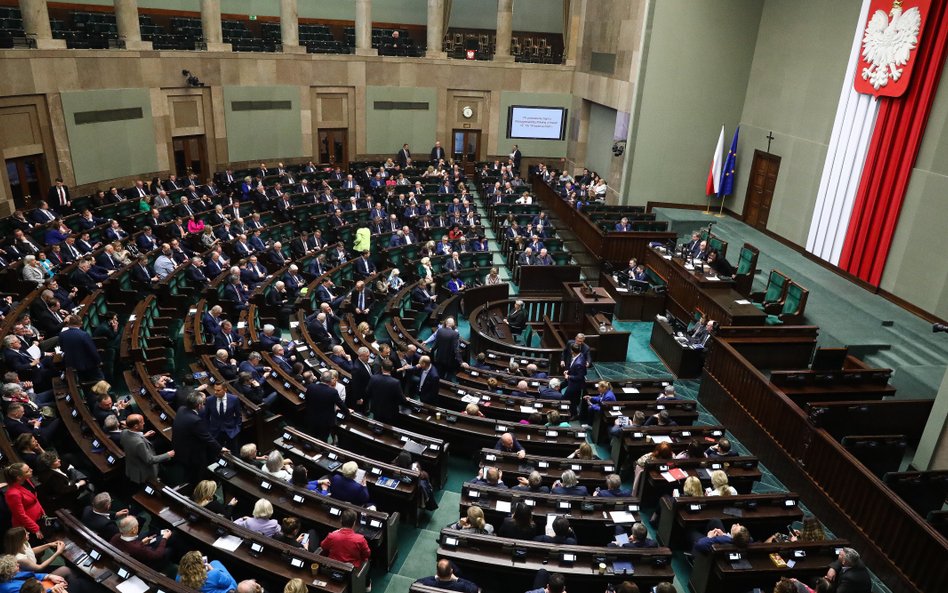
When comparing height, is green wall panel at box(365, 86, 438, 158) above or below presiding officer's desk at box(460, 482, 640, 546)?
above

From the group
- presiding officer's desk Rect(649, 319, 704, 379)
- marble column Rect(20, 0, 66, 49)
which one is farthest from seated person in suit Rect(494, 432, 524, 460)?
marble column Rect(20, 0, 66, 49)

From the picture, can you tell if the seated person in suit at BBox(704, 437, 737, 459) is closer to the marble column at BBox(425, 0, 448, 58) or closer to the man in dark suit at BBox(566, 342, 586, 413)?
the man in dark suit at BBox(566, 342, 586, 413)

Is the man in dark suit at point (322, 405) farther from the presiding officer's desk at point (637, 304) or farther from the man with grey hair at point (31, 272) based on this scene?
the presiding officer's desk at point (637, 304)

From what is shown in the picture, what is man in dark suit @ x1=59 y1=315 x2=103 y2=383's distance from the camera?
7980mm

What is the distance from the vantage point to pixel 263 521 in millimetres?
5578

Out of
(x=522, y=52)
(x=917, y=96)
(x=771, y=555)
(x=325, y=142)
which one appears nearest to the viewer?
(x=771, y=555)

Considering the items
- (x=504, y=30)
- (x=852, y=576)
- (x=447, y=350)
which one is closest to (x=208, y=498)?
(x=447, y=350)

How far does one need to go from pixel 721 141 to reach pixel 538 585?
1590 centimetres

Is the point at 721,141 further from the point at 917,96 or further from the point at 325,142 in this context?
the point at 325,142

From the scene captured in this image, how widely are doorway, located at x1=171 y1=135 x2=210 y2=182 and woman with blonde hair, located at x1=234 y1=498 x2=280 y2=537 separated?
618 inches

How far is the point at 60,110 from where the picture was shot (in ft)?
50.6

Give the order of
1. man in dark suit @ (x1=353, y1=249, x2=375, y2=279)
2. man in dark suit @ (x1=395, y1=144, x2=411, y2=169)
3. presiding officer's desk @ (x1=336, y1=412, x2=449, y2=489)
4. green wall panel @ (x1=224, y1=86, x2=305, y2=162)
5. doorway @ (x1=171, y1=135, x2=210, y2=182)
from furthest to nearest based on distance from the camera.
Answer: man in dark suit @ (x1=395, y1=144, x2=411, y2=169) → green wall panel @ (x1=224, y1=86, x2=305, y2=162) → doorway @ (x1=171, y1=135, x2=210, y2=182) → man in dark suit @ (x1=353, y1=249, x2=375, y2=279) → presiding officer's desk @ (x1=336, y1=412, x2=449, y2=489)

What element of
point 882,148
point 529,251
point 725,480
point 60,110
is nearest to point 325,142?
point 60,110

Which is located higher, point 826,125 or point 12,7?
point 12,7
